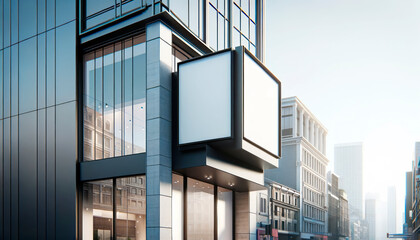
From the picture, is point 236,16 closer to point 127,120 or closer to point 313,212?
point 127,120

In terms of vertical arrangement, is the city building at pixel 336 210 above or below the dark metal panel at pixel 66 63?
below

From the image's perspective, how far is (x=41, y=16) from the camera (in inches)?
974

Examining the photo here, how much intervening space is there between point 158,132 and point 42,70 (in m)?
8.47

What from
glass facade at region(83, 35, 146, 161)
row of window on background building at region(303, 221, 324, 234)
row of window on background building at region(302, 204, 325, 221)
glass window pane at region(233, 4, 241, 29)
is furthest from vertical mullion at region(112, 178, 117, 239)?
row of window on background building at region(303, 221, 324, 234)

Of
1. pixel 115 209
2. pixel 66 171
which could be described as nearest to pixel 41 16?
pixel 66 171

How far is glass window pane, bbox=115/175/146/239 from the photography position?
66.9ft

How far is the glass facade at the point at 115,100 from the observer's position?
2131 centimetres

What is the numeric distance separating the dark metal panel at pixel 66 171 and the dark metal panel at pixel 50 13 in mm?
4578

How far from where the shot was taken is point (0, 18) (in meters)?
27.1

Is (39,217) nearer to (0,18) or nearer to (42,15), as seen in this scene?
(42,15)

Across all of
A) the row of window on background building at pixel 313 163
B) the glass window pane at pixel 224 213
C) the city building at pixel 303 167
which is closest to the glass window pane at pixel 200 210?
the glass window pane at pixel 224 213

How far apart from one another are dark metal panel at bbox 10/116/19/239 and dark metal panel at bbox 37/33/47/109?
231 cm

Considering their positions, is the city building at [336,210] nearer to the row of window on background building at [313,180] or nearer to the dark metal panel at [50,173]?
the row of window on background building at [313,180]

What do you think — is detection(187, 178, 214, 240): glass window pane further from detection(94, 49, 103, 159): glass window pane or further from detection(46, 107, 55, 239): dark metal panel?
detection(46, 107, 55, 239): dark metal panel
